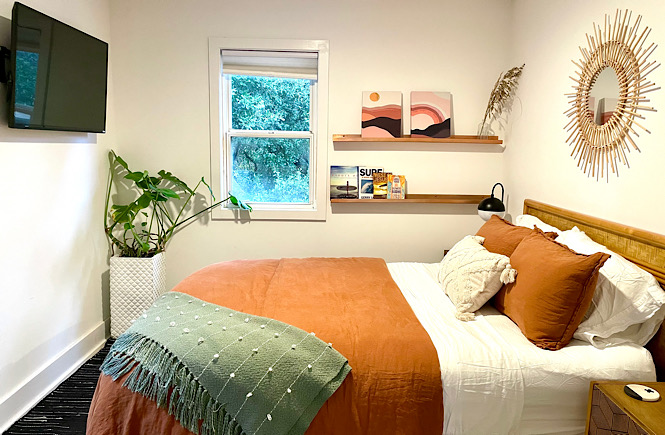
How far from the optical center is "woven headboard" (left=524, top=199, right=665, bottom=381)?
1.97m

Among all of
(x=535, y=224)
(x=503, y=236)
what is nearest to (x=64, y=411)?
(x=503, y=236)

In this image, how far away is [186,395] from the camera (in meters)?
1.71

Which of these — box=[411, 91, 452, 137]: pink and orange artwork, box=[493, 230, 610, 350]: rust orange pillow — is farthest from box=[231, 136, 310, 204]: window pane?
box=[493, 230, 610, 350]: rust orange pillow

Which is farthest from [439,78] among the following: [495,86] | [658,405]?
[658,405]

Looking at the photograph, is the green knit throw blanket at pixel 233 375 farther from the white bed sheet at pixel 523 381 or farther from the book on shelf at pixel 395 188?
the book on shelf at pixel 395 188

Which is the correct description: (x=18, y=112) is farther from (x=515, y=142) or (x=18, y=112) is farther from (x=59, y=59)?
(x=515, y=142)

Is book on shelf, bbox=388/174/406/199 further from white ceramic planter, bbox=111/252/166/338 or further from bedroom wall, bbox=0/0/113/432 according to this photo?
bedroom wall, bbox=0/0/113/432

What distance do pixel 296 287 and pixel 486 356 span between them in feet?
3.39

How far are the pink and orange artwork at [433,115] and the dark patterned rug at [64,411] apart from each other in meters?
2.71

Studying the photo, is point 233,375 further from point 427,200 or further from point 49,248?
point 427,200

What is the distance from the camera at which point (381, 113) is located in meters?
3.57

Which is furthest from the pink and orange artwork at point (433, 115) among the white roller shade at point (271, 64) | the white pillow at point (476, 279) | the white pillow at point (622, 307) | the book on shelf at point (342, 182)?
the white pillow at point (622, 307)

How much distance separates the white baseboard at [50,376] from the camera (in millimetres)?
2383

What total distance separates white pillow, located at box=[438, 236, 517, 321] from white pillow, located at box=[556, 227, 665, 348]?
0.35m
